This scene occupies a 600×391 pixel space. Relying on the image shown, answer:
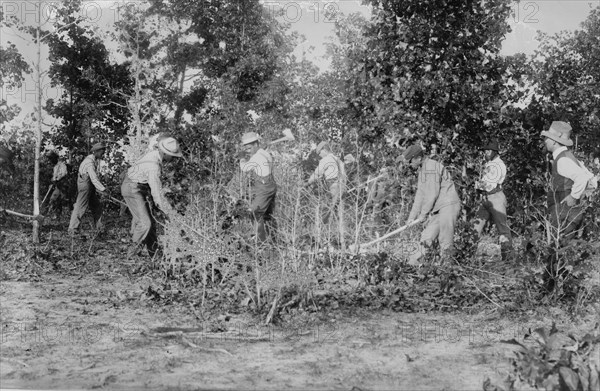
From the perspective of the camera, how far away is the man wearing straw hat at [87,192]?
35.1ft

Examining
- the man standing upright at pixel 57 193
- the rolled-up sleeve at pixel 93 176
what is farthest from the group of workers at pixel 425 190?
the man standing upright at pixel 57 193

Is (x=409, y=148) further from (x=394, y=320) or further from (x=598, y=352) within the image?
(x=598, y=352)

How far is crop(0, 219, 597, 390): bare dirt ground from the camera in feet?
13.6

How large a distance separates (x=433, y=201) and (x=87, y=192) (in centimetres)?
610

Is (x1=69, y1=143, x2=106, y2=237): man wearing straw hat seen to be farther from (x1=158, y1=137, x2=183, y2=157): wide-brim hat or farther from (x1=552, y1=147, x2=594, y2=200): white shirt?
(x1=552, y1=147, x2=594, y2=200): white shirt

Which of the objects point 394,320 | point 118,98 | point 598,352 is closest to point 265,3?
point 118,98

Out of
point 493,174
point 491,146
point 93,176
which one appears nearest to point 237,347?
point 491,146

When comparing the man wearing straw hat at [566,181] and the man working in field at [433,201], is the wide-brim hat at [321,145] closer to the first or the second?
the man working in field at [433,201]

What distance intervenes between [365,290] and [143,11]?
13740 mm

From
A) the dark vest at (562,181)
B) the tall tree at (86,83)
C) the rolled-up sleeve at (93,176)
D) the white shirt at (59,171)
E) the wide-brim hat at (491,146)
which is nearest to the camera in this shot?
the dark vest at (562,181)

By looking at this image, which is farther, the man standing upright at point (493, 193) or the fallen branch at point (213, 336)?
the man standing upright at point (493, 193)

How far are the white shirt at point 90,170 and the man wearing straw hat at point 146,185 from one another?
187 cm

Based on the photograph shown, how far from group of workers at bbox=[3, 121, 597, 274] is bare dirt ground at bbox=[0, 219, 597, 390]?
1.12 m

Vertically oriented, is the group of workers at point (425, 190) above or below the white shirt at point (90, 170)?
below
